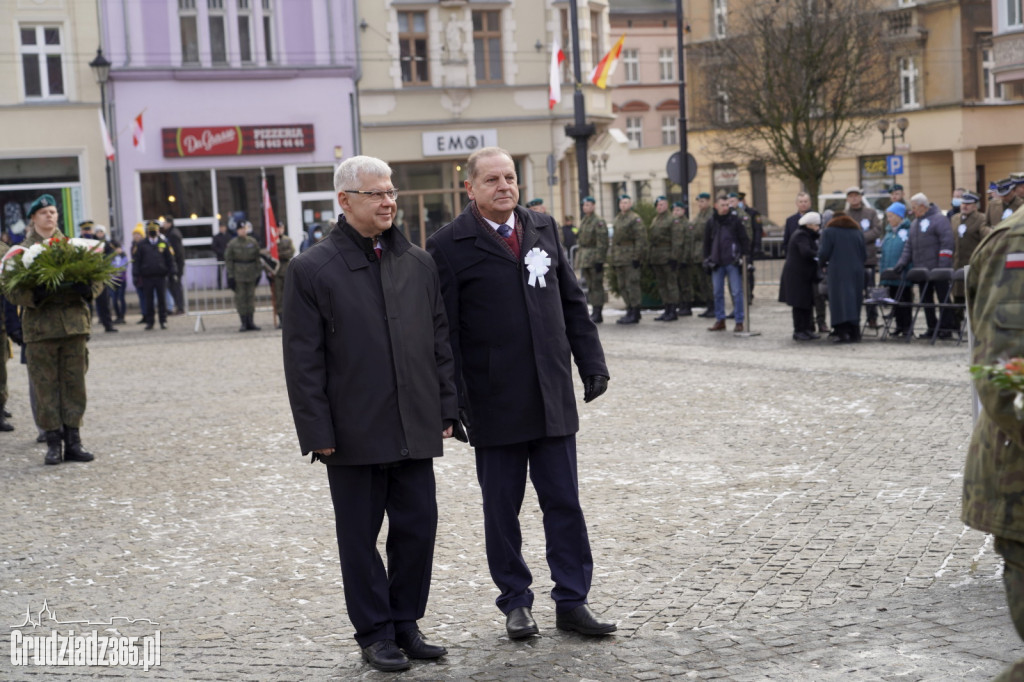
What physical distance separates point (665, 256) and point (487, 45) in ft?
64.9

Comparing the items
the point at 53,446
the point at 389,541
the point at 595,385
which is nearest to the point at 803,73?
the point at 53,446

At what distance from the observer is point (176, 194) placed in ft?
118

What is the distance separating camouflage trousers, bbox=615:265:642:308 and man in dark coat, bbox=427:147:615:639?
53.1 feet

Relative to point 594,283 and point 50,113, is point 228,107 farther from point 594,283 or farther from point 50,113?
point 594,283

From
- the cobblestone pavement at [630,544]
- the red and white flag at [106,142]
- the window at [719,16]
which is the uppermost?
the window at [719,16]

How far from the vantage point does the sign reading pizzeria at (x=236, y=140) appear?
35.8m

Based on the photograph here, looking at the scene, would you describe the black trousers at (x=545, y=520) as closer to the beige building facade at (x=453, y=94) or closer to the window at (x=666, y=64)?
the beige building facade at (x=453, y=94)

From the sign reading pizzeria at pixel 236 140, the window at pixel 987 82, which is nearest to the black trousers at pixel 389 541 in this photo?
the sign reading pizzeria at pixel 236 140

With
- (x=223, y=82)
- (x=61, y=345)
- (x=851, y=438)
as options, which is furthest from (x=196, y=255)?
(x=851, y=438)

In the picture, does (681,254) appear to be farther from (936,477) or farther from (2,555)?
(2,555)

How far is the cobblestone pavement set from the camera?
18.0 feet

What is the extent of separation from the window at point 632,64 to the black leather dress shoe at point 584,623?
7404 centimetres

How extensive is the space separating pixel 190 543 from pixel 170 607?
1.37 metres

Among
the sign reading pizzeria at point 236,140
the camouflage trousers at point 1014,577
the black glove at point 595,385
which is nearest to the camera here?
the camouflage trousers at point 1014,577
